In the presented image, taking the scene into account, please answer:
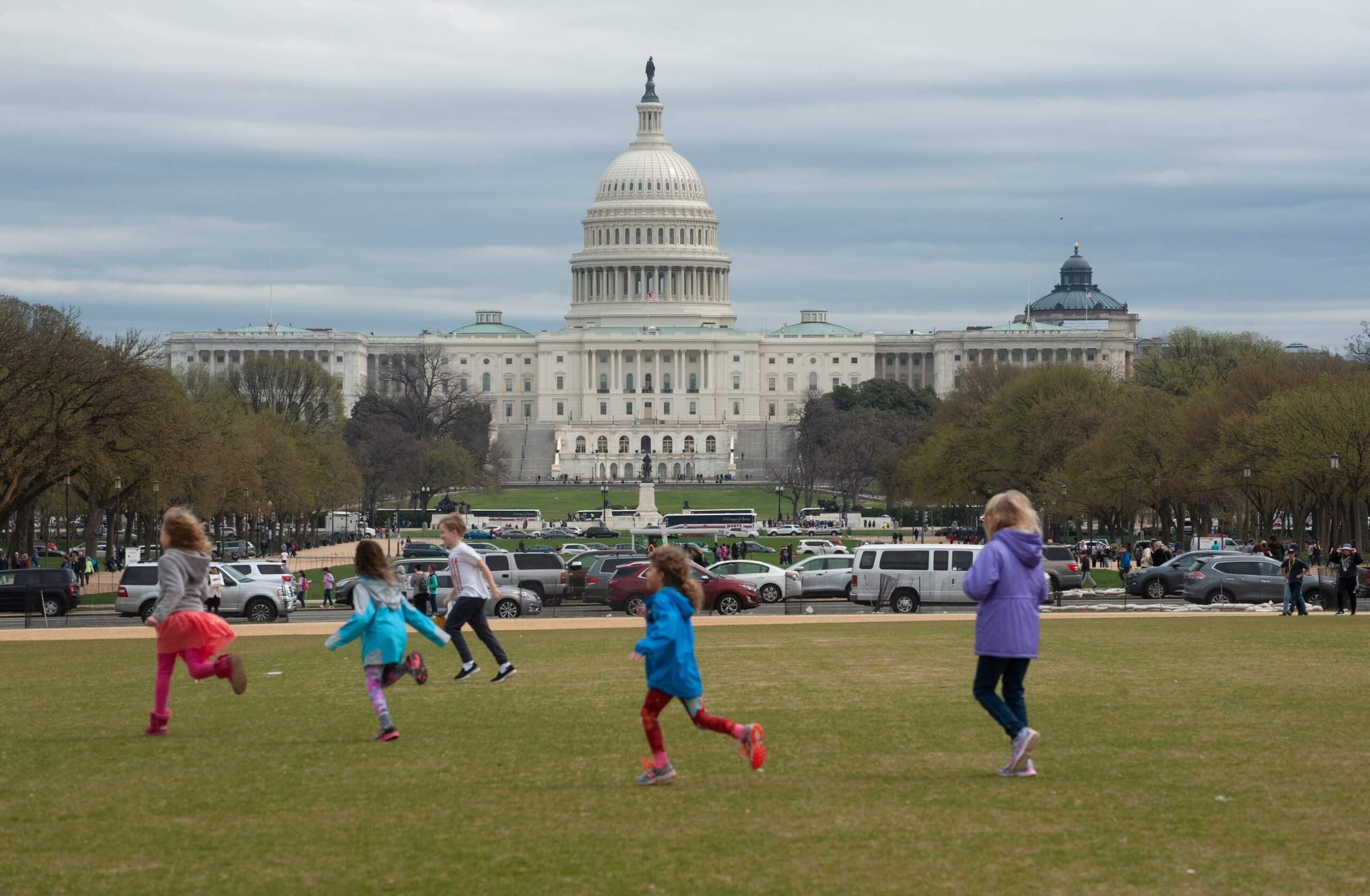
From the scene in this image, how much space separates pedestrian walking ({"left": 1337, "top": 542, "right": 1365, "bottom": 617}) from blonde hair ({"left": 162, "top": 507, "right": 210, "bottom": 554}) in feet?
76.5

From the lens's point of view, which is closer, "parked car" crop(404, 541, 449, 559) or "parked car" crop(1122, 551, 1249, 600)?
"parked car" crop(1122, 551, 1249, 600)

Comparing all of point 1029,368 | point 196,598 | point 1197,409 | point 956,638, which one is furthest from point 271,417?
point 196,598

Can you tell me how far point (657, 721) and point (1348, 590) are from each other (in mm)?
23746

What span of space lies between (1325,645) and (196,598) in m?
14.0

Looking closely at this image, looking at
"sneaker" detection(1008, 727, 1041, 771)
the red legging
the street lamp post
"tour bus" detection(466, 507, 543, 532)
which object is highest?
the street lamp post

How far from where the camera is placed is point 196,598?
551 inches

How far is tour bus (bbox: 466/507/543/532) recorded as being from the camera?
105312 millimetres

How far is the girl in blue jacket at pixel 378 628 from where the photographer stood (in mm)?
13523

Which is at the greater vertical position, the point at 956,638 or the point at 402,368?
the point at 402,368

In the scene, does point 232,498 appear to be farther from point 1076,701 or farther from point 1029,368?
point 1076,701

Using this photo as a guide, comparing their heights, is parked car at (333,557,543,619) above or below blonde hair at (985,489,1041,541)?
below

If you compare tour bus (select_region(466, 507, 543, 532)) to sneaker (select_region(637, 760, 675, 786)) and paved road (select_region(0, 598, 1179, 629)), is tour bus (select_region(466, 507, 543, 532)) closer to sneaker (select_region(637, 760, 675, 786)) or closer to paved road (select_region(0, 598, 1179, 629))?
paved road (select_region(0, 598, 1179, 629))

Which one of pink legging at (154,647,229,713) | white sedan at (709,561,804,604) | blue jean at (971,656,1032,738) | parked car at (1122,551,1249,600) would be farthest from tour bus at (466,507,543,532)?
blue jean at (971,656,1032,738)

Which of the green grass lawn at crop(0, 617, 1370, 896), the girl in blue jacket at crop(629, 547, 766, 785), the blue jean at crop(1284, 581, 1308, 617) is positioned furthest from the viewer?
the blue jean at crop(1284, 581, 1308, 617)
